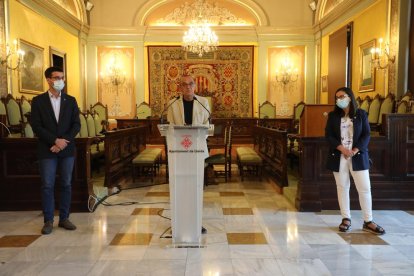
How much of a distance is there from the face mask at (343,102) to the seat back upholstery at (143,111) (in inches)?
328

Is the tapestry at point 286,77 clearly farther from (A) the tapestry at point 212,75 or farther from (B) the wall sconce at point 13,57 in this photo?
(B) the wall sconce at point 13,57

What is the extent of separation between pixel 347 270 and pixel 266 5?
1067 centimetres

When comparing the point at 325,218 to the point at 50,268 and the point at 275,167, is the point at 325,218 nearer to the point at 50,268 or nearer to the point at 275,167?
the point at 275,167

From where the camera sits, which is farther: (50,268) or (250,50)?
(250,50)

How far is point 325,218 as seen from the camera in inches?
174

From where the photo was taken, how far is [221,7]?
1247 cm

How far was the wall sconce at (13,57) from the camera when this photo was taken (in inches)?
Answer: 293

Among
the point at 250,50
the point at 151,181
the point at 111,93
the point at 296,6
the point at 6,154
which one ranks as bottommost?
the point at 151,181

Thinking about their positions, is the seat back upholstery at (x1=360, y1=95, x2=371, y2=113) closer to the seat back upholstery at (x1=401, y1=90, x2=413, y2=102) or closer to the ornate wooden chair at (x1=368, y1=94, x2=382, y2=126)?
the ornate wooden chair at (x1=368, y1=94, x2=382, y2=126)

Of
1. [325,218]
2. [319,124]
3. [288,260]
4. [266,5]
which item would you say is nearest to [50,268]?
[288,260]

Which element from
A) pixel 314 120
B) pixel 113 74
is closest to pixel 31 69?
pixel 113 74

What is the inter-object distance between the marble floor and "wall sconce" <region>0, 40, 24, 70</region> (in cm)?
380

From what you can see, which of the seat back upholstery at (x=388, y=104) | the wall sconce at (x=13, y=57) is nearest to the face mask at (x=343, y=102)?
the seat back upholstery at (x=388, y=104)

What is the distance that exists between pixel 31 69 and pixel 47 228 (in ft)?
18.3
